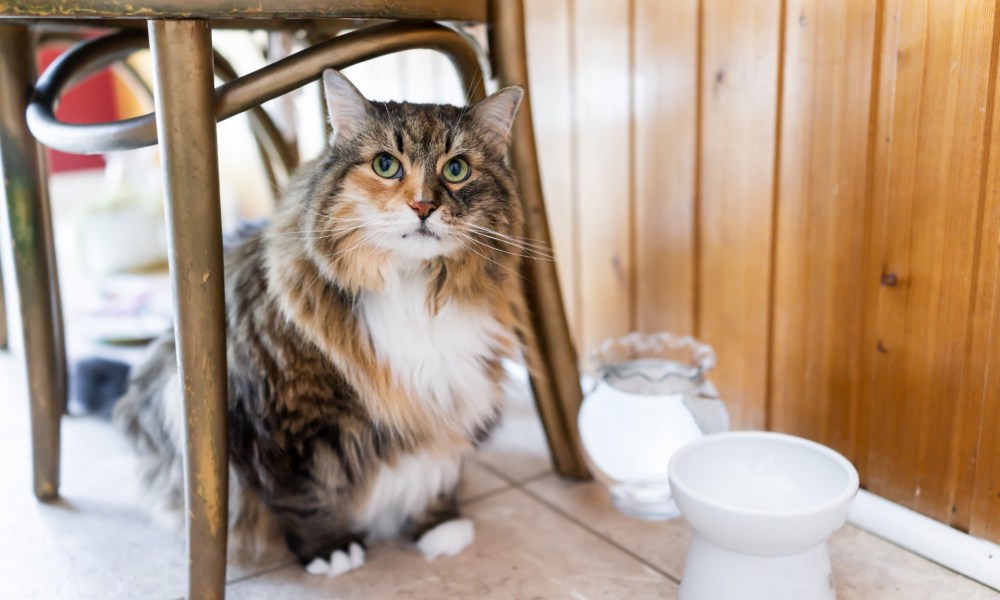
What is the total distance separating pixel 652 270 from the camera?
151 cm

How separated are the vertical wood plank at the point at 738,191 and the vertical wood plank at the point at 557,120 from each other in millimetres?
348

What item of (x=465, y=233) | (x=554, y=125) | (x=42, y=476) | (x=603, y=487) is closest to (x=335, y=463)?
(x=465, y=233)

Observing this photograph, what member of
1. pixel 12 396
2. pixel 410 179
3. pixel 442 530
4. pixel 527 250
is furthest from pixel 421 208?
pixel 12 396

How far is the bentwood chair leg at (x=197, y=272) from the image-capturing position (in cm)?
88

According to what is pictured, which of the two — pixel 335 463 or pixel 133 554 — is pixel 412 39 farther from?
pixel 133 554

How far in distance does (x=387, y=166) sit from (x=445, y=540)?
55 centimetres

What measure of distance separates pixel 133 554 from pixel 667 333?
0.94m

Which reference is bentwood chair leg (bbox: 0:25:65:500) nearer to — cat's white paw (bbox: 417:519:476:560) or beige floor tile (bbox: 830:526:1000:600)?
cat's white paw (bbox: 417:519:476:560)

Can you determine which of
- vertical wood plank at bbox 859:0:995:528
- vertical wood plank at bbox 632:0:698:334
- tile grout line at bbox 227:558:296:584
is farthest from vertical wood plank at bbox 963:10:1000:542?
tile grout line at bbox 227:558:296:584

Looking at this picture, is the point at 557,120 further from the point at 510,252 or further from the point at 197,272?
the point at 197,272

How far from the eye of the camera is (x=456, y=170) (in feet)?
3.51

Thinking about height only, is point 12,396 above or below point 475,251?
below

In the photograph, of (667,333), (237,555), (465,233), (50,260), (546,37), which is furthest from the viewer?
(546,37)

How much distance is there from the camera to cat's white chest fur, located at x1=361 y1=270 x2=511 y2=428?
3.46 feet
